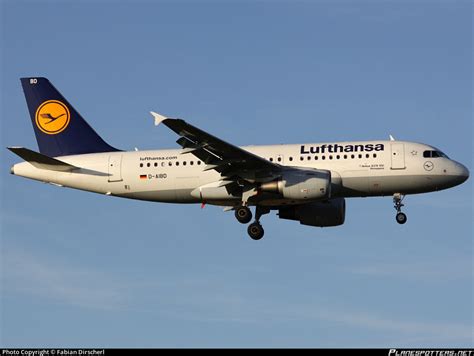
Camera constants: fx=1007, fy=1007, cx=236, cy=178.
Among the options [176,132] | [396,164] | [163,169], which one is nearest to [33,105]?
[163,169]

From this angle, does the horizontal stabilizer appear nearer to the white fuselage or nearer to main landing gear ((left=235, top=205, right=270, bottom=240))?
the white fuselage

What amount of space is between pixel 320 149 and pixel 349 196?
2.84m

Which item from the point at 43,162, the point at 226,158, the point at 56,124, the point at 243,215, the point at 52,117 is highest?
the point at 52,117

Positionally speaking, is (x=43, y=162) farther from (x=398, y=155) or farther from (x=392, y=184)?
(x=398, y=155)

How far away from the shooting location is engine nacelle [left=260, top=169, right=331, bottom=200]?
4962 centimetres

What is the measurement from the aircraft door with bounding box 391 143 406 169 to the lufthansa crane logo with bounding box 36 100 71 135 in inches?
732

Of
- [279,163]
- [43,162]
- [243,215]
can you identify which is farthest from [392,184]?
[43,162]

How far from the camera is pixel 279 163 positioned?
171 feet

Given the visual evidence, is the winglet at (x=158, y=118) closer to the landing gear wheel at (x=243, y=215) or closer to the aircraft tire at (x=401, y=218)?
the landing gear wheel at (x=243, y=215)

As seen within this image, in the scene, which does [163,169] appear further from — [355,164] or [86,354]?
[86,354]

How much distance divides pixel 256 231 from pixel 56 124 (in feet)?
44.2

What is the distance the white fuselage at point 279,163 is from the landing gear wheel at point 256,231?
1.41 metres

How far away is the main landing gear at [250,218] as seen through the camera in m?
51.8

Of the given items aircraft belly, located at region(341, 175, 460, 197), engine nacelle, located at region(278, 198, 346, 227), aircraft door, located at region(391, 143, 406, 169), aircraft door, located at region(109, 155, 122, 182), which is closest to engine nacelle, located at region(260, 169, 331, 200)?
aircraft belly, located at region(341, 175, 460, 197)
